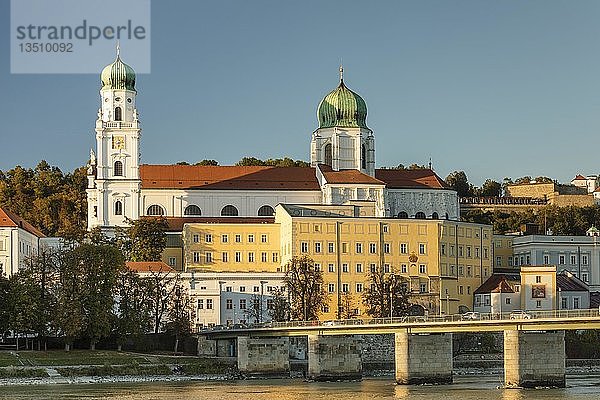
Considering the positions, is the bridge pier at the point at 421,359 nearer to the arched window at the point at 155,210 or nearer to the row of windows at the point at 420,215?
the arched window at the point at 155,210

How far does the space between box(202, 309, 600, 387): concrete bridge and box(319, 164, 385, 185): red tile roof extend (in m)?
45.9

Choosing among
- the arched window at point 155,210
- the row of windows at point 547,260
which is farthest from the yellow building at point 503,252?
the arched window at point 155,210

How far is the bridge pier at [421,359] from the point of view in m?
83.4

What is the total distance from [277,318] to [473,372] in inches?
692

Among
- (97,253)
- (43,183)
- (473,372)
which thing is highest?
(43,183)

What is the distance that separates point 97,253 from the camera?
99000 millimetres

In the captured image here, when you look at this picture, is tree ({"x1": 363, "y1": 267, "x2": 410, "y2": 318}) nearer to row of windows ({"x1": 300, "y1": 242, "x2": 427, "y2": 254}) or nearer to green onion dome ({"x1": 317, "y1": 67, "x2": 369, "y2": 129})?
row of windows ({"x1": 300, "y1": 242, "x2": 427, "y2": 254})

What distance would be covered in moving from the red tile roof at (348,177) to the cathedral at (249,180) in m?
0.10

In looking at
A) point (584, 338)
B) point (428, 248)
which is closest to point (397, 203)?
point (428, 248)

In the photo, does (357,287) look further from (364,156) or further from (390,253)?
(364,156)

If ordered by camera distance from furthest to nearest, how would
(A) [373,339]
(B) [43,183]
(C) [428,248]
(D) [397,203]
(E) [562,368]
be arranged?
(B) [43,183] < (D) [397,203] < (C) [428,248] < (A) [373,339] < (E) [562,368]

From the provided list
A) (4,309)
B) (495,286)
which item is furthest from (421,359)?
(495,286)

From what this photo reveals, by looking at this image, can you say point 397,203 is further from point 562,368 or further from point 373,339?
point 562,368

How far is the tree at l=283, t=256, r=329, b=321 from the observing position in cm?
11588
